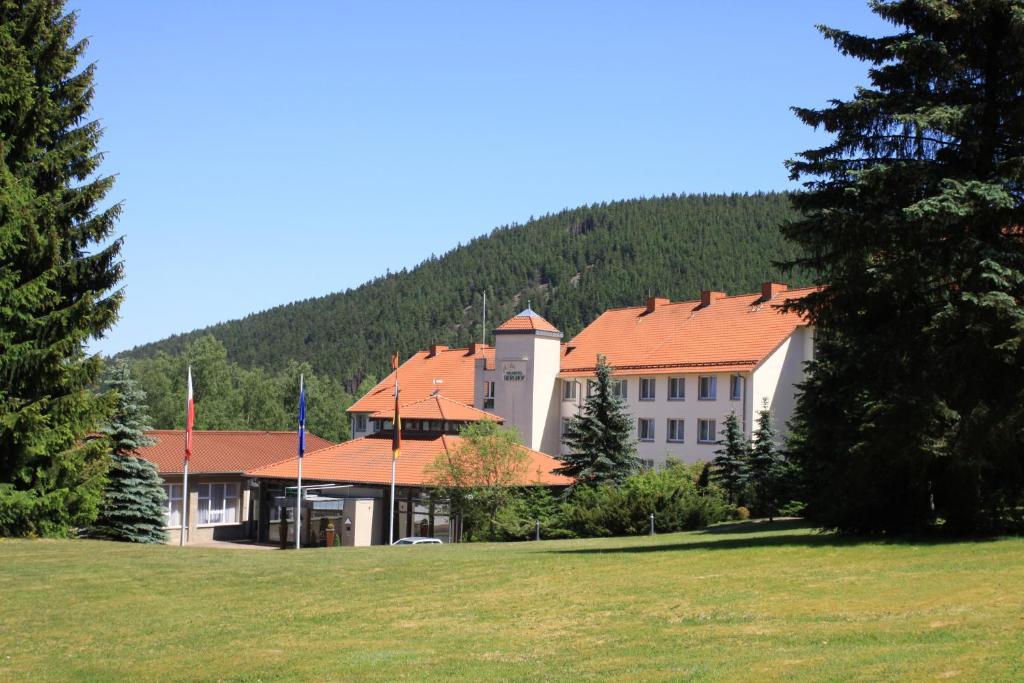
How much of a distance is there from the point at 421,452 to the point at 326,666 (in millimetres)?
35645

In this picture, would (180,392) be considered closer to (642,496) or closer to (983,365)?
(642,496)

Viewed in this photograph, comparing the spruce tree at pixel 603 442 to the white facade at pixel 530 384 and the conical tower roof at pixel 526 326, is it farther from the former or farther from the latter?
the conical tower roof at pixel 526 326

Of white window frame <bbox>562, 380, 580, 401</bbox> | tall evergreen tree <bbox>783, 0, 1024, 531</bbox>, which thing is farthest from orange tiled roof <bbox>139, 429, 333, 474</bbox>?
tall evergreen tree <bbox>783, 0, 1024, 531</bbox>

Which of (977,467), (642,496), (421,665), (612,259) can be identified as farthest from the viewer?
(612,259)

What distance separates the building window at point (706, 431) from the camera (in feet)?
191

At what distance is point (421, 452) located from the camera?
4966cm

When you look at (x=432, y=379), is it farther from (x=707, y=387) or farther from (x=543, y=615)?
(x=543, y=615)

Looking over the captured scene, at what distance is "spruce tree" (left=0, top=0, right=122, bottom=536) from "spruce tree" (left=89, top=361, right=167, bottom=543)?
1054 cm

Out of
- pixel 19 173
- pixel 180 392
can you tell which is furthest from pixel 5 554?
pixel 180 392

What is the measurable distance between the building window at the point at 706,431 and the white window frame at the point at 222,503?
79.5 feet

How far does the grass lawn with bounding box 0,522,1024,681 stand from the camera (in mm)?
12938

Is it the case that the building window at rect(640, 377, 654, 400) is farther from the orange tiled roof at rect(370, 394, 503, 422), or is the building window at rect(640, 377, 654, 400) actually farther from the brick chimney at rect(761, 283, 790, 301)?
the orange tiled roof at rect(370, 394, 503, 422)

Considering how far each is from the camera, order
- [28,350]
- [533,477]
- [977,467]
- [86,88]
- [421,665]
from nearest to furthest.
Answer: [421,665], [977,467], [28,350], [86,88], [533,477]

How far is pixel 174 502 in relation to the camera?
53.8 meters
